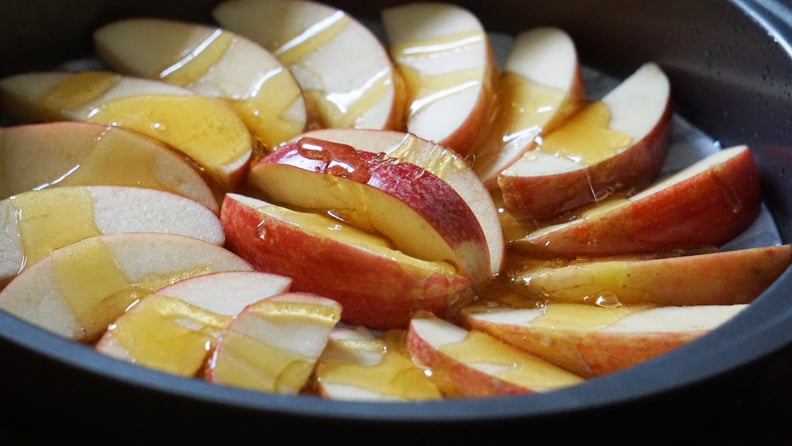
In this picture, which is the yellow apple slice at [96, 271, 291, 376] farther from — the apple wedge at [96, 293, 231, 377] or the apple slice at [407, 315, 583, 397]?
the apple slice at [407, 315, 583, 397]

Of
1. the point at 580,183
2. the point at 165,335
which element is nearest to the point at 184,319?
the point at 165,335

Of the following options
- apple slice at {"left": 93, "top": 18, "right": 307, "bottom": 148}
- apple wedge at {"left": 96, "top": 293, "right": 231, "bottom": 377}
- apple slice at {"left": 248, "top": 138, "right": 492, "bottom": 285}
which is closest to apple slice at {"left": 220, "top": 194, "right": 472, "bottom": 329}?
apple slice at {"left": 248, "top": 138, "right": 492, "bottom": 285}

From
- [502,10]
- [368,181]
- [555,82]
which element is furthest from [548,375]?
[502,10]

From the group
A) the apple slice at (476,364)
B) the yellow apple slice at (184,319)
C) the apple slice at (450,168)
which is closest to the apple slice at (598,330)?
the apple slice at (476,364)

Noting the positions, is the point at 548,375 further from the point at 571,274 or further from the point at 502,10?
the point at 502,10

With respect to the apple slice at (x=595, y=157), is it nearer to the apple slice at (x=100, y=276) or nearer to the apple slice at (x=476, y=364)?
the apple slice at (x=476, y=364)

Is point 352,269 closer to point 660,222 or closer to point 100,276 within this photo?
point 100,276

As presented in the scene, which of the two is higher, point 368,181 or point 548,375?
point 368,181
